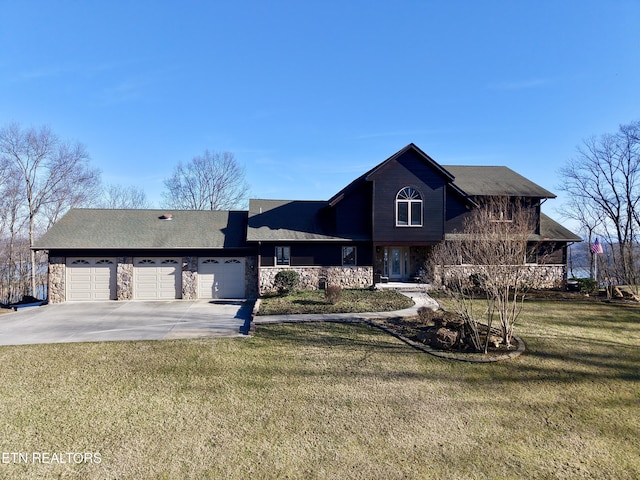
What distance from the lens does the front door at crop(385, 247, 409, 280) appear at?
19.4 meters

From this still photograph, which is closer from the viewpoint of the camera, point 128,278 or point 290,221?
point 128,278

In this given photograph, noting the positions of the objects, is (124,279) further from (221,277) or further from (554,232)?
(554,232)

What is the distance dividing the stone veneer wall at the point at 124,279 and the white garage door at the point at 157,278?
224mm

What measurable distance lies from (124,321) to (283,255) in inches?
318

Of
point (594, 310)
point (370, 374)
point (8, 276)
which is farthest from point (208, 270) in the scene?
point (8, 276)

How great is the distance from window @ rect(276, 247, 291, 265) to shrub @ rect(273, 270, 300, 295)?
1082 millimetres

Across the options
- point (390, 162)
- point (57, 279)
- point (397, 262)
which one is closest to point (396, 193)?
point (390, 162)

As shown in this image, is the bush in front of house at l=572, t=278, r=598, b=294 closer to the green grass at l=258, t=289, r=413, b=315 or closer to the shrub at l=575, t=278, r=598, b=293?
the shrub at l=575, t=278, r=598, b=293

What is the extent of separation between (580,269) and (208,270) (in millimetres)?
23670

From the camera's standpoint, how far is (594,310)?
13188 mm

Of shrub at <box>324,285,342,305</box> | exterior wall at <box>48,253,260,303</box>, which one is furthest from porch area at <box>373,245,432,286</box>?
exterior wall at <box>48,253,260,303</box>

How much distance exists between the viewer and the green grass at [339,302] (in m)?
12.8

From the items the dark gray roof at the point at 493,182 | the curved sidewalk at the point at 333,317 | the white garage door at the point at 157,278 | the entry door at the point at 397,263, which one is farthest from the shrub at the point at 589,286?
the white garage door at the point at 157,278

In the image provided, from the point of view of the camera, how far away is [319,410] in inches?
221
